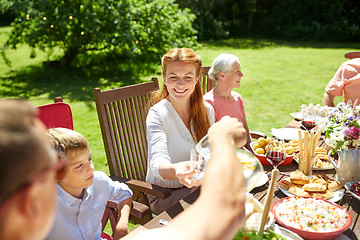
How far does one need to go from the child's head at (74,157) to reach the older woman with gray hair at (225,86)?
1682 millimetres

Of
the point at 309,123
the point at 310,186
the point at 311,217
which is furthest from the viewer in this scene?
Answer: the point at 309,123

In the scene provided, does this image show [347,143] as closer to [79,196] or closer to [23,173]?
[79,196]

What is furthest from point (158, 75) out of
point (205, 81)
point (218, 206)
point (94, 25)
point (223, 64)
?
point (218, 206)

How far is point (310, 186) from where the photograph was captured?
6.18 feet

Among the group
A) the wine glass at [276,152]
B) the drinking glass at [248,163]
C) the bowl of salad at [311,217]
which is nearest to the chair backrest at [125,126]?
the wine glass at [276,152]

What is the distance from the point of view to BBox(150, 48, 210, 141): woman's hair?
2510 mm

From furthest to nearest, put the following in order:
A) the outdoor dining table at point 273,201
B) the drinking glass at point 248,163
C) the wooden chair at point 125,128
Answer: the wooden chair at point 125,128, the outdoor dining table at point 273,201, the drinking glass at point 248,163

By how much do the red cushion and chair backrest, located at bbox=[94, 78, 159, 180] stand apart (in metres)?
0.33

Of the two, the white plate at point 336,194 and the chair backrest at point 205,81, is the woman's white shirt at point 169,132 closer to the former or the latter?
the white plate at point 336,194

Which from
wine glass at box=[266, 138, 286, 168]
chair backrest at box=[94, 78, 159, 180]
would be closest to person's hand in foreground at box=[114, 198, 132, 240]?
chair backrest at box=[94, 78, 159, 180]

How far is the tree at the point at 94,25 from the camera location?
811 centimetres

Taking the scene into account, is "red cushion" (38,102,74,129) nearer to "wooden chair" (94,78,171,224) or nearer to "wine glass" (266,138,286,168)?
"wooden chair" (94,78,171,224)

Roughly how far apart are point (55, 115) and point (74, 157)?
2.29ft

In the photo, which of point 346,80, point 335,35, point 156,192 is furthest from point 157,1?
point 335,35
